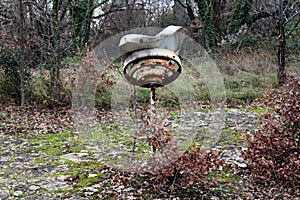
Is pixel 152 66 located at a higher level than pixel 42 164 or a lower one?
higher

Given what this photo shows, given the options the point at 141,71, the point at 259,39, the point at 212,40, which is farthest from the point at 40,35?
the point at 259,39

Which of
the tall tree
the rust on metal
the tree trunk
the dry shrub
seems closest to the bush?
the dry shrub

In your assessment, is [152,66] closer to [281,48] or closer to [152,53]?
[152,53]

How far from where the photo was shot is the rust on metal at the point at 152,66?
8.16 ft

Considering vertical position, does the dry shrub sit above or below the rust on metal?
below

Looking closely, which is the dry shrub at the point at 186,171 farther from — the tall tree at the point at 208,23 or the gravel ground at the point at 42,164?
the tall tree at the point at 208,23

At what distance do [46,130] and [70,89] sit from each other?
1.54 meters

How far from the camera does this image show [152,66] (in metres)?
2.56

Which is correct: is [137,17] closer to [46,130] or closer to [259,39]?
[259,39]

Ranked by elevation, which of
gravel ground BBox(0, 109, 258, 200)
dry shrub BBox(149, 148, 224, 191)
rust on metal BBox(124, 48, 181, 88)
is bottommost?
gravel ground BBox(0, 109, 258, 200)

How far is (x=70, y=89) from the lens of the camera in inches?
265

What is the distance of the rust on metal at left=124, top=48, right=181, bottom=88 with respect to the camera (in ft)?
8.16

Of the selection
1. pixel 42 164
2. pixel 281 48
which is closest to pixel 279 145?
pixel 42 164

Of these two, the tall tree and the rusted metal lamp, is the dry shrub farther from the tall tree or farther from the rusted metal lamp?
the tall tree
